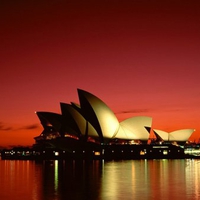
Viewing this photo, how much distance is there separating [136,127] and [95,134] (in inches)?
427

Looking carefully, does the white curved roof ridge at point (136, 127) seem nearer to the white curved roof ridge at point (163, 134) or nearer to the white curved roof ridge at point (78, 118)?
the white curved roof ridge at point (78, 118)

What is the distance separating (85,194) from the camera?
20.2 meters

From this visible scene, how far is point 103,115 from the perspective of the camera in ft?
200

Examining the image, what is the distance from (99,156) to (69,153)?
553 cm

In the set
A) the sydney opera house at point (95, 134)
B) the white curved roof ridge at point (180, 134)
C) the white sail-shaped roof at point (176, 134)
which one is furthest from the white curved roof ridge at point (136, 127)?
the white curved roof ridge at point (180, 134)

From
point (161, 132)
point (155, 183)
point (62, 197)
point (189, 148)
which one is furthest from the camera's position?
point (189, 148)

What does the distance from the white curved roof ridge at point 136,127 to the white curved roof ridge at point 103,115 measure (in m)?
4.63

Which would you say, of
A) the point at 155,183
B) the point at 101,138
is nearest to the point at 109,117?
the point at 101,138

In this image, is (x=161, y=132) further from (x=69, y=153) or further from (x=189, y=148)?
(x=69, y=153)

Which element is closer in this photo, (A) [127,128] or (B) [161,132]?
(A) [127,128]

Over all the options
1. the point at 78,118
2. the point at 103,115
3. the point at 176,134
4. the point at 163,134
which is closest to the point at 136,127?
the point at 103,115

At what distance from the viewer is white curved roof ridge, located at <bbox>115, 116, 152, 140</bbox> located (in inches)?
2817

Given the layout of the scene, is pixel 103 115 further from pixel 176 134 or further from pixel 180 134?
pixel 180 134

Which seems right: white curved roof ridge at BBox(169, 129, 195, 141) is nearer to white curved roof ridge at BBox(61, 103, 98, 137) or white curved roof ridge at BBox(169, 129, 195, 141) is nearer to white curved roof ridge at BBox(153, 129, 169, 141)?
white curved roof ridge at BBox(153, 129, 169, 141)
